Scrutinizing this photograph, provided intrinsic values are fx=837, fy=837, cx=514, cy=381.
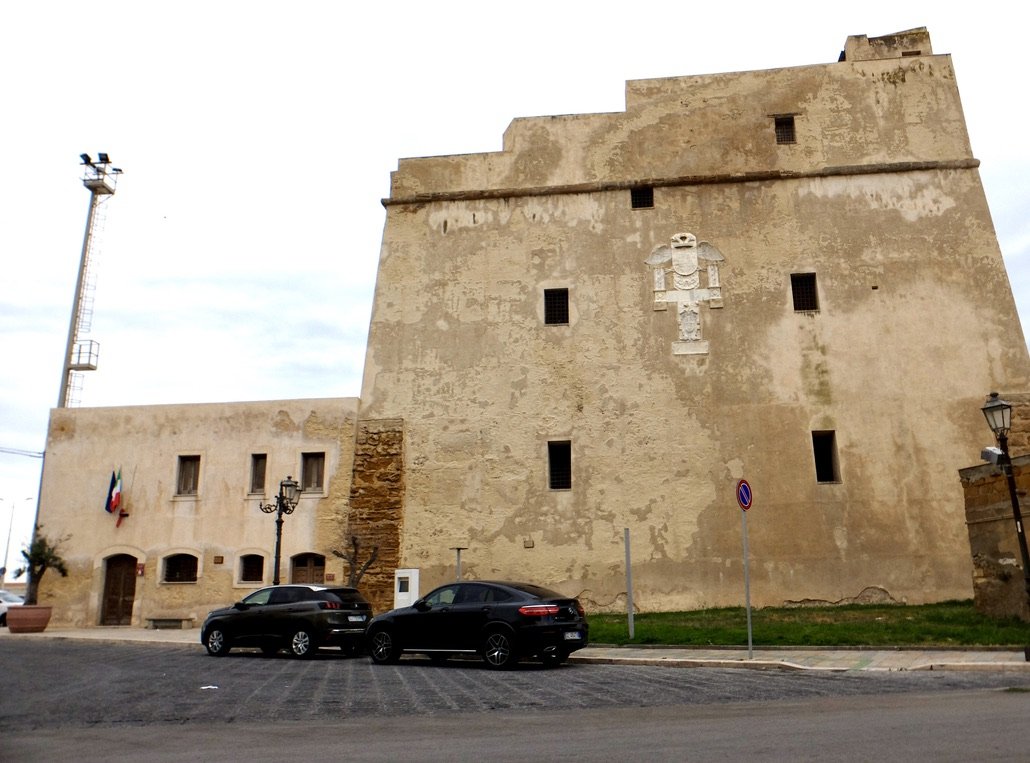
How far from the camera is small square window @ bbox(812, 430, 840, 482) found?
1952 cm

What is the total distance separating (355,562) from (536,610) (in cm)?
884

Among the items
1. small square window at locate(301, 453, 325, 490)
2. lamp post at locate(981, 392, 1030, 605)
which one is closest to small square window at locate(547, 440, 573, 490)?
small square window at locate(301, 453, 325, 490)

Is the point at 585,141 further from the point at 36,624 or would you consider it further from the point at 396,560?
the point at 36,624

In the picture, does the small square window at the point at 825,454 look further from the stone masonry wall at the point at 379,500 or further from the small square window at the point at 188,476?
the small square window at the point at 188,476

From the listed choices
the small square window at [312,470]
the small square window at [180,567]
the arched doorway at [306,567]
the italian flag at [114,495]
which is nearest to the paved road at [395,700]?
the arched doorway at [306,567]

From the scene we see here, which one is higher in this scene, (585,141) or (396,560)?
(585,141)

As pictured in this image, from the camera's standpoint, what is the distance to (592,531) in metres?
19.6

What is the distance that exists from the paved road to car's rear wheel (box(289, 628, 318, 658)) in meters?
1.67

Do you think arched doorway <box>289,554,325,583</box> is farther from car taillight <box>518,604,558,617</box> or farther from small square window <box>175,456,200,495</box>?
car taillight <box>518,604,558,617</box>

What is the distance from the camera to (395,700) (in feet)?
29.3

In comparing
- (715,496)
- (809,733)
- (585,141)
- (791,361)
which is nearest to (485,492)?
(715,496)

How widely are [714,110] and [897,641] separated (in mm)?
14479

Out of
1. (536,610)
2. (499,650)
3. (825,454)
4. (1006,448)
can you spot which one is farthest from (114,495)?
(1006,448)

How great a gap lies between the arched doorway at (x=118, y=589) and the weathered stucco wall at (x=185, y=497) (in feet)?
0.65
